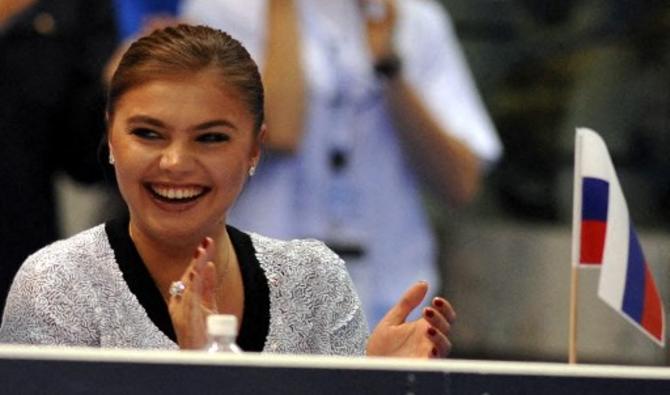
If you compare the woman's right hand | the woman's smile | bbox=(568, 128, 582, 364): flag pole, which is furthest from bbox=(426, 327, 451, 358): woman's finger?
the woman's smile

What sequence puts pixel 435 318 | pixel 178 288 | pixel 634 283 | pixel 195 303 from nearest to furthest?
pixel 195 303, pixel 178 288, pixel 435 318, pixel 634 283

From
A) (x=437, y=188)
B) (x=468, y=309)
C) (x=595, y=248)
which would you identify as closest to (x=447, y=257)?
(x=468, y=309)

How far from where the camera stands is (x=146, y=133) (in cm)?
430

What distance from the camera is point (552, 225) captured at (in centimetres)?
839

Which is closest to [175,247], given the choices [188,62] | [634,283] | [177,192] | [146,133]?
[177,192]

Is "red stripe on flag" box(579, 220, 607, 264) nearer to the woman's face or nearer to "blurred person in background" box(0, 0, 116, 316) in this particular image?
the woman's face

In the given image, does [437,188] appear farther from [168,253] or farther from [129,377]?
[129,377]

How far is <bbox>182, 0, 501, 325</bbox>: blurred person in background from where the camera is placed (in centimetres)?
668

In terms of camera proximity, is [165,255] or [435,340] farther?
[165,255]

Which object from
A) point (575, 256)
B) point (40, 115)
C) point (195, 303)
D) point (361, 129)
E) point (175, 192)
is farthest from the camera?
point (361, 129)

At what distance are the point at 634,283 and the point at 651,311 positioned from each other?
8 centimetres

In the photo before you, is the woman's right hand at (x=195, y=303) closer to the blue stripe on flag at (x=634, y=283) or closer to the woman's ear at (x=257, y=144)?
the woman's ear at (x=257, y=144)

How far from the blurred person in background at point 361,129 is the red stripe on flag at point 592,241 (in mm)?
2168

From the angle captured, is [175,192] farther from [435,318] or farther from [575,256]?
[575,256]
